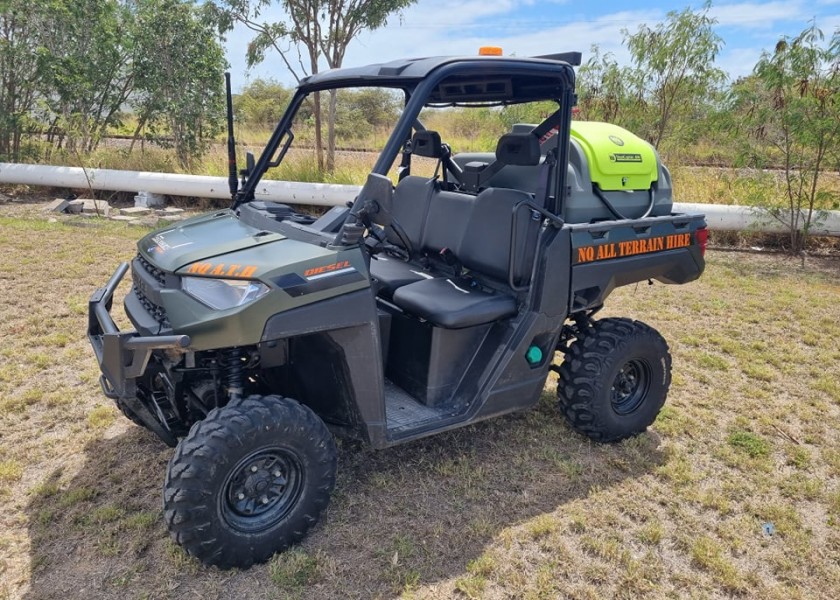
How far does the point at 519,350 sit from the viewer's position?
10.0 feet

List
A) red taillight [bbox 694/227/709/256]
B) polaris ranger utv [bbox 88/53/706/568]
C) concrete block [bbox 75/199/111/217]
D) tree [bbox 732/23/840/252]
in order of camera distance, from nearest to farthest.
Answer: polaris ranger utv [bbox 88/53/706/568], red taillight [bbox 694/227/709/256], tree [bbox 732/23/840/252], concrete block [bbox 75/199/111/217]

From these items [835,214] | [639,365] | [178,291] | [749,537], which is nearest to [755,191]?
[835,214]

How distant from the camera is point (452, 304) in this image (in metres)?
3.02

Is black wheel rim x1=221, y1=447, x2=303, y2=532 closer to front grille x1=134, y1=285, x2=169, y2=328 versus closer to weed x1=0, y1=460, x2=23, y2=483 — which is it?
front grille x1=134, y1=285, x2=169, y2=328

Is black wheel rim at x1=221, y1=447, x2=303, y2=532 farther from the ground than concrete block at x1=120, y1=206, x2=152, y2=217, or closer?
farther from the ground

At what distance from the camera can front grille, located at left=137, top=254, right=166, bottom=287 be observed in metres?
2.63

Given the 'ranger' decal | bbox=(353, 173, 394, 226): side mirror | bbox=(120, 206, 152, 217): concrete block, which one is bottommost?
bbox=(120, 206, 152, 217): concrete block

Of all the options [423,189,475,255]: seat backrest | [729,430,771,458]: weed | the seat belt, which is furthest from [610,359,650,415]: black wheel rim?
[423,189,475,255]: seat backrest

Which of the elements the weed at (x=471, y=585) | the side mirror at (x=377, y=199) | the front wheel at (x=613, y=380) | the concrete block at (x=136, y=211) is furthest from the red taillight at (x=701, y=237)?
the concrete block at (x=136, y=211)

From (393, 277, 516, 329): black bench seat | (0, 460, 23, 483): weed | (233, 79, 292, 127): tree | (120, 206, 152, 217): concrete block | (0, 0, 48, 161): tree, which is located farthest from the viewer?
(233, 79, 292, 127): tree

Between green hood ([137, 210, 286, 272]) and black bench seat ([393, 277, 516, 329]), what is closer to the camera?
green hood ([137, 210, 286, 272])

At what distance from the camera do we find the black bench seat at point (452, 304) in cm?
294

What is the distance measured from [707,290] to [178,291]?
5607 millimetres

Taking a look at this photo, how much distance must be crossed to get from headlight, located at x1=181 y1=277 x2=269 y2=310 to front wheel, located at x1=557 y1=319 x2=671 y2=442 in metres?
1.79
